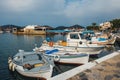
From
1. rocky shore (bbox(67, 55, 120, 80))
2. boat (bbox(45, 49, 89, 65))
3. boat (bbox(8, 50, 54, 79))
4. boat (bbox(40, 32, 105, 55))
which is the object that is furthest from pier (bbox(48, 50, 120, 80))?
boat (bbox(40, 32, 105, 55))

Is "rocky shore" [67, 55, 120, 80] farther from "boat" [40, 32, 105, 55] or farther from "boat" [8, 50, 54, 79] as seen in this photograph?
"boat" [40, 32, 105, 55]

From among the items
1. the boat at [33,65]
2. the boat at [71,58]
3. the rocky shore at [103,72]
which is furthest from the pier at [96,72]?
the boat at [71,58]

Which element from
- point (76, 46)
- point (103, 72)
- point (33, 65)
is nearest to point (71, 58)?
point (76, 46)

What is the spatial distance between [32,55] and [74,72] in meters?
13.8

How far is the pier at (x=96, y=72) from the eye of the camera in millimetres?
6287

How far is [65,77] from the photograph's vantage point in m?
6.07

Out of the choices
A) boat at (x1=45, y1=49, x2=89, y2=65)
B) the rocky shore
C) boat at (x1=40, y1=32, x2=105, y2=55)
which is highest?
the rocky shore

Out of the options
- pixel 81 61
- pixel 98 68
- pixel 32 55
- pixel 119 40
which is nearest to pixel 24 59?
pixel 32 55

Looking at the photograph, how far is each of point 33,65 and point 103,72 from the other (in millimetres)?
11170

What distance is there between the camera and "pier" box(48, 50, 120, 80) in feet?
20.6

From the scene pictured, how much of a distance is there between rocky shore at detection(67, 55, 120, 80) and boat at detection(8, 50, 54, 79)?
8.58m

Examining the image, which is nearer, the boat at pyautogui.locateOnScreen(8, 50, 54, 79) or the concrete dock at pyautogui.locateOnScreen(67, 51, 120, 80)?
the concrete dock at pyautogui.locateOnScreen(67, 51, 120, 80)

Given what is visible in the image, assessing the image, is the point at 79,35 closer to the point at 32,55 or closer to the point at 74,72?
the point at 32,55

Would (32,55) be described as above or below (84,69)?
below
